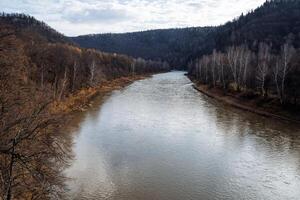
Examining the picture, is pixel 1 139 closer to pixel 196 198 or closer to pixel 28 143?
pixel 28 143

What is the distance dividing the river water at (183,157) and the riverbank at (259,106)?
1.82 m

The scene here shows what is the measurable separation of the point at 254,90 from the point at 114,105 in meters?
18.9

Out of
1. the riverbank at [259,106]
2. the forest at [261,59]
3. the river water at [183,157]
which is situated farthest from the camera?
the forest at [261,59]

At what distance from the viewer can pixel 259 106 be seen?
41625mm

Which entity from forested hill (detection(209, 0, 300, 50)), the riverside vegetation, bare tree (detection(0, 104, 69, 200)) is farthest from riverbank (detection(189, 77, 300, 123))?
forested hill (detection(209, 0, 300, 50))

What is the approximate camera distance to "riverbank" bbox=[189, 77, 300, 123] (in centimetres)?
3647

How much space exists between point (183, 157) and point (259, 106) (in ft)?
71.0

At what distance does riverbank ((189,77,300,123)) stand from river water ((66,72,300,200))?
5.98 feet

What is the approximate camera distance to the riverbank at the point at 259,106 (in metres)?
36.5

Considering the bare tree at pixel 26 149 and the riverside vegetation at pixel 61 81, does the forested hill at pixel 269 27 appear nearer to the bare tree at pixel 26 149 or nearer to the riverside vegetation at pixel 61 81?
the riverside vegetation at pixel 61 81

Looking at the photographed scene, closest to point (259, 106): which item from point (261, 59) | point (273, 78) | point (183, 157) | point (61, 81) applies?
point (273, 78)

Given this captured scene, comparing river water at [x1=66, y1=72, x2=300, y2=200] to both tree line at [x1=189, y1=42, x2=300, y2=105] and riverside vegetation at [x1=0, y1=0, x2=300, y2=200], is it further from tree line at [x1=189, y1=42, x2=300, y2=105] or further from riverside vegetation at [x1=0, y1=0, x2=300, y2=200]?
tree line at [x1=189, y1=42, x2=300, y2=105]

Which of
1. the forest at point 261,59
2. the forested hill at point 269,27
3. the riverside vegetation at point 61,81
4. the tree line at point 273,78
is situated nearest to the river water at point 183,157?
the riverside vegetation at point 61,81

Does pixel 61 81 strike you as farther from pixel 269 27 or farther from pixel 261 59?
pixel 269 27
